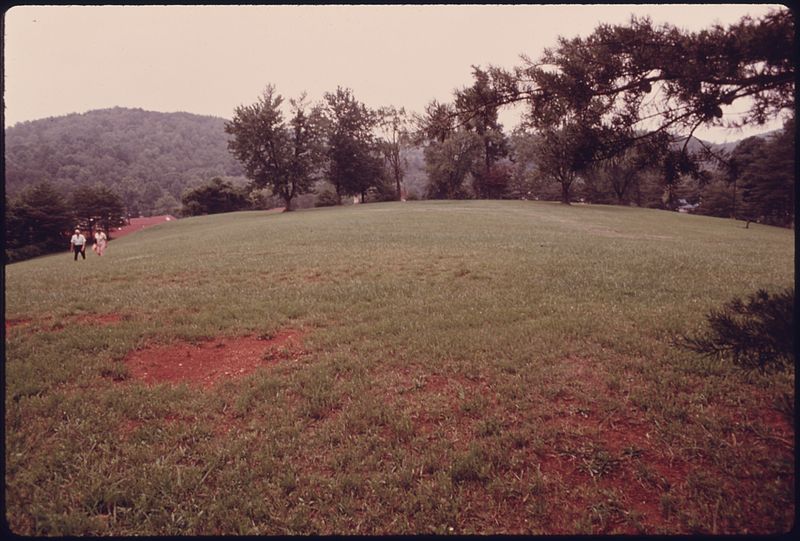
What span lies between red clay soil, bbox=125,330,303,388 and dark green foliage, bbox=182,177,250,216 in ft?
261

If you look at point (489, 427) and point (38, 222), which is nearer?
point (489, 427)

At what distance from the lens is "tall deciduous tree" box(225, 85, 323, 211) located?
179 feet

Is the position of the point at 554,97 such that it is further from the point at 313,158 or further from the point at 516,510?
the point at 313,158

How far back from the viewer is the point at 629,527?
3.25 m

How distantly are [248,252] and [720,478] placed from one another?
57.9 ft

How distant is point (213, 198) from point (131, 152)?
64135mm

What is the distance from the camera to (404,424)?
459cm

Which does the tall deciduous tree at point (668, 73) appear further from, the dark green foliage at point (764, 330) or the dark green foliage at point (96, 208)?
the dark green foliage at point (96, 208)

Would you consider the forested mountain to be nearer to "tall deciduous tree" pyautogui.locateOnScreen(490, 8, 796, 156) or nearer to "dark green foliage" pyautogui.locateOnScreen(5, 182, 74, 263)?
"dark green foliage" pyautogui.locateOnScreen(5, 182, 74, 263)

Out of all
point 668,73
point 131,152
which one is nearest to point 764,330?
point 668,73

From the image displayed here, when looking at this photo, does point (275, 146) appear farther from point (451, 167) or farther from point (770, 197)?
point (770, 197)

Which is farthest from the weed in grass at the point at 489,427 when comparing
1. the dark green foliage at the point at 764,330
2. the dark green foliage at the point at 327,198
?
the dark green foliage at the point at 327,198

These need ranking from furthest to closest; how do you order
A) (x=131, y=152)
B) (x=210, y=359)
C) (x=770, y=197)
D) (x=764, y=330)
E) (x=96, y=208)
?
(x=131, y=152), (x=96, y=208), (x=770, y=197), (x=210, y=359), (x=764, y=330)

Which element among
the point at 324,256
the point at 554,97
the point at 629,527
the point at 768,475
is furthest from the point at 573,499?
the point at 324,256
